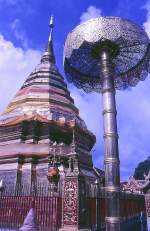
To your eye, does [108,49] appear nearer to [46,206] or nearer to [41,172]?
[46,206]

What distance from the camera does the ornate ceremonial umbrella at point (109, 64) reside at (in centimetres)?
927

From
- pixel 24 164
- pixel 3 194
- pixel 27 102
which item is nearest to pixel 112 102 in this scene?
pixel 3 194

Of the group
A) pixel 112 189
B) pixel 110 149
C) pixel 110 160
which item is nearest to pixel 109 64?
pixel 110 149

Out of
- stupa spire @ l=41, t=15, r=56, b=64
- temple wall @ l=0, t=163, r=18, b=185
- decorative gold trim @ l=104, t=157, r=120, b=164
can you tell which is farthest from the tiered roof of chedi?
decorative gold trim @ l=104, t=157, r=120, b=164

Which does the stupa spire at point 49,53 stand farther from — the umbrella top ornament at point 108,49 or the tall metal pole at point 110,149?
the tall metal pole at point 110,149

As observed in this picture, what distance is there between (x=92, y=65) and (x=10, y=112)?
10.4 m

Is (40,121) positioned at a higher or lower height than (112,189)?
higher

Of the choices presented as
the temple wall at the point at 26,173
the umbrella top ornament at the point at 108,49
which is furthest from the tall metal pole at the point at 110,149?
the temple wall at the point at 26,173

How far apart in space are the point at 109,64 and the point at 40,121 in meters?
9.41

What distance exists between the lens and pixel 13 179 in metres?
17.0

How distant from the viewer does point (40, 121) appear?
63.6 ft

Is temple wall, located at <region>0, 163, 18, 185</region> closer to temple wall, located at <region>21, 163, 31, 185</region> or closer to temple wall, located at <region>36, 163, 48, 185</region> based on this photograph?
temple wall, located at <region>21, 163, 31, 185</region>

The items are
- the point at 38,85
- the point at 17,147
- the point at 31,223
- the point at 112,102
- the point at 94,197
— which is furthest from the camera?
the point at 38,85

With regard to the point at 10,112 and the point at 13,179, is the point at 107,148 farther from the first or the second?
the point at 10,112
